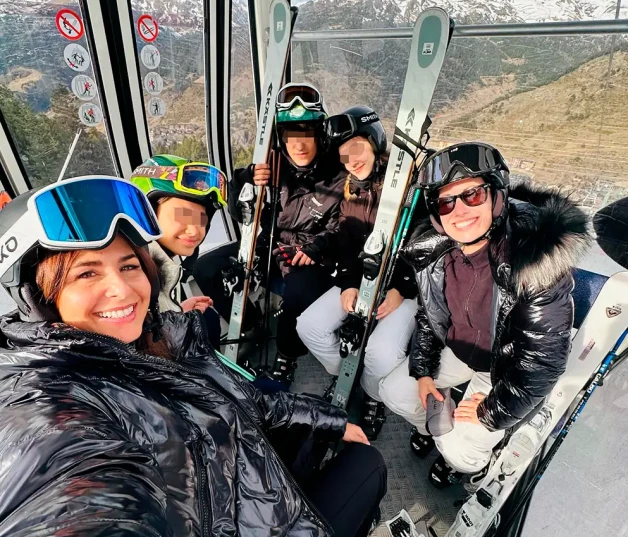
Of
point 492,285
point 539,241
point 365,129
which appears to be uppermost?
point 365,129

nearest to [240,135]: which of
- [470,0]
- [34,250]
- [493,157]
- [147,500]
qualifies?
[470,0]

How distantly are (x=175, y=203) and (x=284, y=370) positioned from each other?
133 cm

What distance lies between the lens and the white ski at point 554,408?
4.74 ft

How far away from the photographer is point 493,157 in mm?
1423

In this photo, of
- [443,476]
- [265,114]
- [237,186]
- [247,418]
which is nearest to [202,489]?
[247,418]

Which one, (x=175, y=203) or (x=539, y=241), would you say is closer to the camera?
(x=539, y=241)

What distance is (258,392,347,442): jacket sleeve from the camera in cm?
140

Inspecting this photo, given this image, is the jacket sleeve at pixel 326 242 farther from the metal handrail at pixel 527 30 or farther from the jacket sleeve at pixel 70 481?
the jacket sleeve at pixel 70 481

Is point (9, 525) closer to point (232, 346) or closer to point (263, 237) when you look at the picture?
point (232, 346)

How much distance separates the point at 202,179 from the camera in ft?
5.89

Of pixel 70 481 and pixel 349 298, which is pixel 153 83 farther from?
pixel 70 481

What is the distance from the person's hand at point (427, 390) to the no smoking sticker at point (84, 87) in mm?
2780

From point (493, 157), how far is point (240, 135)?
2.82m

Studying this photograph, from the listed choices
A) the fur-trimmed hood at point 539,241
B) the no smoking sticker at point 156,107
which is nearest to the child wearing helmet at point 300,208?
the no smoking sticker at point 156,107
